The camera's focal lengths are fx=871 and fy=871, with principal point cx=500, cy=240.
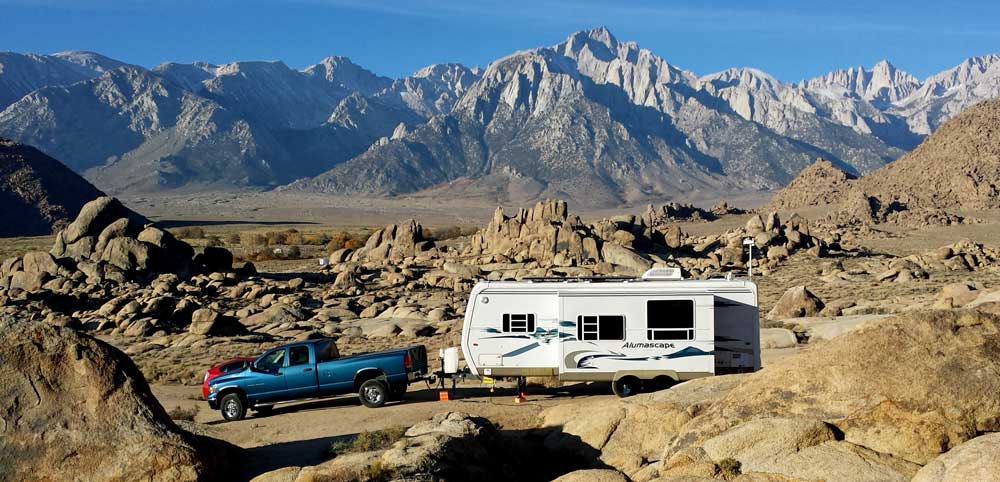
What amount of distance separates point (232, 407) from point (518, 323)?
6.17m

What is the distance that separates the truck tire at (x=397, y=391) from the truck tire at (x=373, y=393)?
212 millimetres

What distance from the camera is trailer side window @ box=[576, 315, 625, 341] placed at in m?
17.6

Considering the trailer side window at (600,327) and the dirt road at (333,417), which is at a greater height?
→ the trailer side window at (600,327)

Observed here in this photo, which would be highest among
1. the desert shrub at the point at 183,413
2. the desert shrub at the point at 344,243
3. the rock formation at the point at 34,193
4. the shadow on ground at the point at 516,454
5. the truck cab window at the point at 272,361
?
the rock formation at the point at 34,193

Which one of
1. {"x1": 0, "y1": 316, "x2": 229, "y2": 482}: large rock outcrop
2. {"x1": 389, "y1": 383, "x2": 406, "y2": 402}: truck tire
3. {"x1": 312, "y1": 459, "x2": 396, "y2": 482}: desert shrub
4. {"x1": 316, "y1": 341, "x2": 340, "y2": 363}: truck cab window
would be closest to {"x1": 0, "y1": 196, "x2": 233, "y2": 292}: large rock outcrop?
{"x1": 316, "y1": 341, "x2": 340, "y2": 363}: truck cab window

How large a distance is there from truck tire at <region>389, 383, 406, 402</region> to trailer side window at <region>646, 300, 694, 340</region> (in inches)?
206

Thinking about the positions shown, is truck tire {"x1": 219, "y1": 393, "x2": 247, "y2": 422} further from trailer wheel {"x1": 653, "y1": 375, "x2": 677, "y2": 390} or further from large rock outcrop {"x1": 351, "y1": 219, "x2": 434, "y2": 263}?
large rock outcrop {"x1": 351, "y1": 219, "x2": 434, "y2": 263}

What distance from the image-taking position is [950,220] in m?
92.9

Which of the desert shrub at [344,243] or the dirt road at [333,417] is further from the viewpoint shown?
the desert shrub at [344,243]

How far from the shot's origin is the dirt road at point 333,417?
47.5ft

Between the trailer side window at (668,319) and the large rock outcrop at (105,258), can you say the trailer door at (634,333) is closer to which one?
the trailer side window at (668,319)

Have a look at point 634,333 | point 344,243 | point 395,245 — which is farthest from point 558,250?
point 634,333

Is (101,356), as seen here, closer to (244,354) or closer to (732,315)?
(732,315)

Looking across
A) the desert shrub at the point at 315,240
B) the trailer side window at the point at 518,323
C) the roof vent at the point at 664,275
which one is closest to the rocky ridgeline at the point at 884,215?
the desert shrub at the point at 315,240
